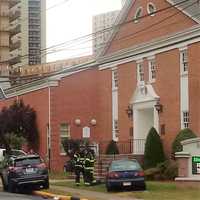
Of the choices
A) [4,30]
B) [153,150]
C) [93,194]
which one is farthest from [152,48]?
[4,30]

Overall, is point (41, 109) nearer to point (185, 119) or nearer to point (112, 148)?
point (112, 148)

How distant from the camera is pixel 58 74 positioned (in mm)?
46781

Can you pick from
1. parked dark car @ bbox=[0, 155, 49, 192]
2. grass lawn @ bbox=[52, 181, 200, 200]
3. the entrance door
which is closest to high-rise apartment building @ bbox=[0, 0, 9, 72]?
the entrance door

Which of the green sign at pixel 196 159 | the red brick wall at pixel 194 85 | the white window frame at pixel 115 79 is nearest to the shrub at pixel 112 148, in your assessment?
the white window frame at pixel 115 79

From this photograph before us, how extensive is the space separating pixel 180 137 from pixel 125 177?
838cm

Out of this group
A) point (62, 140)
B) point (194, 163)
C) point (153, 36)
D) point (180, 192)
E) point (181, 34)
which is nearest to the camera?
point (180, 192)

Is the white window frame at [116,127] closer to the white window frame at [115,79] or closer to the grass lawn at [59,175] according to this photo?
the white window frame at [115,79]

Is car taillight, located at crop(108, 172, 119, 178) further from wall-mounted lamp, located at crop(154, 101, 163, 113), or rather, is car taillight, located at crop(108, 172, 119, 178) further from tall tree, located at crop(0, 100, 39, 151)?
tall tree, located at crop(0, 100, 39, 151)

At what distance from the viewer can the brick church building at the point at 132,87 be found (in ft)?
123

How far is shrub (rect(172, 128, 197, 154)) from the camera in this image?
117 ft

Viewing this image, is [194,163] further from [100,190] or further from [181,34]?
[181,34]

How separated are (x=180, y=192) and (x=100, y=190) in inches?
170

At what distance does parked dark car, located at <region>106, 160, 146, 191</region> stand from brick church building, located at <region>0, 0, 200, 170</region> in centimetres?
835

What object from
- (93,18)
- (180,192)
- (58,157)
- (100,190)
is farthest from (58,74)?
(180,192)
